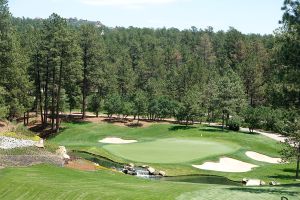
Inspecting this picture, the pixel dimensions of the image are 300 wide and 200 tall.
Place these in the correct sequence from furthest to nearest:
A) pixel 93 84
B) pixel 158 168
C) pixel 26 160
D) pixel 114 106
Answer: pixel 93 84
pixel 114 106
pixel 158 168
pixel 26 160

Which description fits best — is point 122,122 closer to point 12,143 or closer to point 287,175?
point 287,175

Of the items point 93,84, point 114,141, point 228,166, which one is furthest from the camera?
point 93,84

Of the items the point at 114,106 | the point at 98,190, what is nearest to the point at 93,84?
the point at 114,106

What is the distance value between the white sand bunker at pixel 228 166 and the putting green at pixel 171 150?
6.10 feet

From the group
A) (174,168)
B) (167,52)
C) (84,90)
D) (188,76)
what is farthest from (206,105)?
(167,52)

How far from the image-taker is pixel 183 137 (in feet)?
224

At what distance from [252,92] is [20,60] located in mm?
56533

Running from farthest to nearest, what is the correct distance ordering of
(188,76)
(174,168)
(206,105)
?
(188,76)
(206,105)
(174,168)

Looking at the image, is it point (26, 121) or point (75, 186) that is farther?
point (26, 121)

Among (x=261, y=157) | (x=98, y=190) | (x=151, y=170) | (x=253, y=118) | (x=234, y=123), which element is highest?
(x=253, y=118)

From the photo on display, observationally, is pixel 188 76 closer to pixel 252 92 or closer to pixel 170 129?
pixel 252 92

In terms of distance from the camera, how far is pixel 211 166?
49.0 meters

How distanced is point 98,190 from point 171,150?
3039 cm

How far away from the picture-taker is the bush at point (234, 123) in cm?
7450
